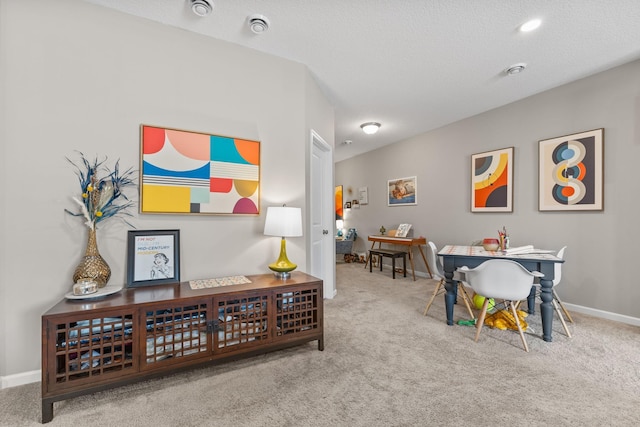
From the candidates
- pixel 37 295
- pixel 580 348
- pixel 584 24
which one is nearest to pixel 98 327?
pixel 37 295

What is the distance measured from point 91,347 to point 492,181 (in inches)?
184

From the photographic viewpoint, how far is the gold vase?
1889 mm

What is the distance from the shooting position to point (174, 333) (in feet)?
5.98

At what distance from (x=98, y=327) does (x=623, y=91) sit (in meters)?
4.97

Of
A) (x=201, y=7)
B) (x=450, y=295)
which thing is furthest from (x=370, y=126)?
(x=201, y=7)

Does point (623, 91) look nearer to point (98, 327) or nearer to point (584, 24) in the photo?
point (584, 24)

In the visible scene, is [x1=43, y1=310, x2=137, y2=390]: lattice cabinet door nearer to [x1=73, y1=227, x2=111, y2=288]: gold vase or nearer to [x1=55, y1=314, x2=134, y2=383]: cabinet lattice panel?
[x1=55, y1=314, x2=134, y2=383]: cabinet lattice panel

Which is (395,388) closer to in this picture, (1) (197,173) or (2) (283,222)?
(2) (283,222)

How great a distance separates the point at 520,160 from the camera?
3760 millimetres

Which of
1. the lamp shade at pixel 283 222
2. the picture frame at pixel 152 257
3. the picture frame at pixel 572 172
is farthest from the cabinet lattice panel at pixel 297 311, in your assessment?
the picture frame at pixel 572 172

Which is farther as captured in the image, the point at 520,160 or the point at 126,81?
the point at 520,160

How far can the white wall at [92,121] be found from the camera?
6.08ft

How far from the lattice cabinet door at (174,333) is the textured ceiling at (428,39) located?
2172mm

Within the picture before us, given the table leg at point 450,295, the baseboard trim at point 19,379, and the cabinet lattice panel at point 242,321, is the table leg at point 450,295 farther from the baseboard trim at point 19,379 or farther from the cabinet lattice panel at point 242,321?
the baseboard trim at point 19,379
